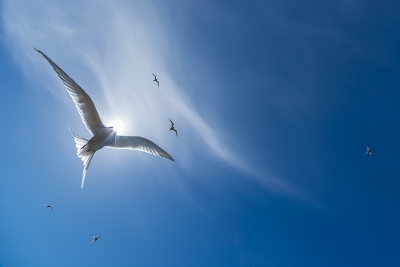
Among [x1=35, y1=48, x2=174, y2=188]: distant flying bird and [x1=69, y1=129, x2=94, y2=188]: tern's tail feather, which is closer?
[x1=35, y1=48, x2=174, y2=188]: distant flying bird

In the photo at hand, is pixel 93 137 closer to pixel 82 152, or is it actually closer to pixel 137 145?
pixel 82 152

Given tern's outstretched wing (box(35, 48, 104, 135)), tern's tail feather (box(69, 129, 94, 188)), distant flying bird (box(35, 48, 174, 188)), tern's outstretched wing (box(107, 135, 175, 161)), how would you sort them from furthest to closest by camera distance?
tern's outstretched wing (box(107, 135, 175, 161)), tern's tail feather (box(69, 129, 94, 188)), distant flying bird (box(35, 48, 174, 188)), tern's outstretched wing (box(35, 48, 104, 135))

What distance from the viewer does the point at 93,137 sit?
13.9m

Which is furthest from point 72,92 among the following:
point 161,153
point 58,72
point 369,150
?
point 369,150

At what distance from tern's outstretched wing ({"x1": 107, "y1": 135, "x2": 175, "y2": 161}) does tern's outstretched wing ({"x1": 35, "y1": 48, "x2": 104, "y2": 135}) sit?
1297mm

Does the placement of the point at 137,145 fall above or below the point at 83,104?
above

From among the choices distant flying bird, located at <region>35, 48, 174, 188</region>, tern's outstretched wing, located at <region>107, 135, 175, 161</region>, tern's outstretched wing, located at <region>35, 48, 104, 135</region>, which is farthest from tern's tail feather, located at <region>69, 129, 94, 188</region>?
tern's outstretched wing, located at <region>107, 135, 175, 161</region>

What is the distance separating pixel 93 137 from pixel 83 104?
1825 mm

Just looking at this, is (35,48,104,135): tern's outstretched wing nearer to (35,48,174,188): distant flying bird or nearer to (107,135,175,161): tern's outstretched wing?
(35,48,174,188): distant flying bird

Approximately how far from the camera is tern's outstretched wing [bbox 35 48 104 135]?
12.5 meters

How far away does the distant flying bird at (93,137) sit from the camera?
12992mm

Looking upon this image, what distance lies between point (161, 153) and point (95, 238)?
14104 mm

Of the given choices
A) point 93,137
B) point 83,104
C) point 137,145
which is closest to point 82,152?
point 93,137

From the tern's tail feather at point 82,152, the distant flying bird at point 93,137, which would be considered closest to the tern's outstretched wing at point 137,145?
the distant flying bird at point 93,137
